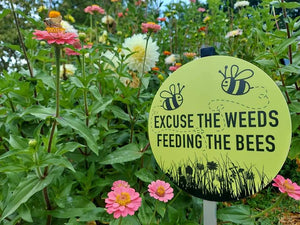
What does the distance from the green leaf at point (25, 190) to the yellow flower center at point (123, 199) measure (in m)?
0.24

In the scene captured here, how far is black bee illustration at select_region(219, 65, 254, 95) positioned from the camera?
2.42 ft

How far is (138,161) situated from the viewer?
1117 millimetres

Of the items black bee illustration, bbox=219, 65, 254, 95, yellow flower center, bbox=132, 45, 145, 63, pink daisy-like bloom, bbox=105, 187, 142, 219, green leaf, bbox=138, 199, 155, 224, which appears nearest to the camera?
pink daisy-like bloom, bbox=105, 187, 142, 219

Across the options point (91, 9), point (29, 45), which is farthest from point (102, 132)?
point (91, 9)

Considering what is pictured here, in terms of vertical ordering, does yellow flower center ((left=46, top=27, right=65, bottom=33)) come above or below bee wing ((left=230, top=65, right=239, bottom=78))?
above

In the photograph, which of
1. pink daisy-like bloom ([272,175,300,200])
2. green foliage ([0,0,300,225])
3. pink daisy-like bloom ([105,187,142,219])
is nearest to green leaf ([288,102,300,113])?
green foliage ([0,0,300,225])

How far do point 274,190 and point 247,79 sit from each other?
1382 mm

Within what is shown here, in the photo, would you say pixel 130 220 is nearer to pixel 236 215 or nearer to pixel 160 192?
pixel 160 192

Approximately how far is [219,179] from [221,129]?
0.44 ft

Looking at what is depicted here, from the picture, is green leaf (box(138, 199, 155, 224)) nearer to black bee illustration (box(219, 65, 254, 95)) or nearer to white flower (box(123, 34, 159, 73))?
black bee illustration (box(219, 65, 254, 95))

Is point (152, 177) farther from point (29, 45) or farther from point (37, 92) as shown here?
point (29, 45)

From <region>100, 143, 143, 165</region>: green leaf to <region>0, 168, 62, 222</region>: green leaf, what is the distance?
7.4 inches

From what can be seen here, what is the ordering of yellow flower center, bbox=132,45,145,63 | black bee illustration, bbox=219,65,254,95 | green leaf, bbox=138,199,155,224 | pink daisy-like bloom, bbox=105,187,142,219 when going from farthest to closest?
yellow flower center, bbox=132,45,145,63
green leaf, bbox=138,199,155,224
black bee illustration, bbox=219,65,254,95
pink daisy-like bloom, bbox=105,187,142,219

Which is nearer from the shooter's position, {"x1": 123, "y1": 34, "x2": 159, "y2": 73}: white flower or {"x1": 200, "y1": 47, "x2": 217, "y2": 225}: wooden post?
{"x1": 200, "y1": 47, "x2": 217, "y2": 225}: wooden post
